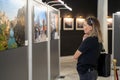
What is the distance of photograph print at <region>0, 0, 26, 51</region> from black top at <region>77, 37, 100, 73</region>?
0.96m

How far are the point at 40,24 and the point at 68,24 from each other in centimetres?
913

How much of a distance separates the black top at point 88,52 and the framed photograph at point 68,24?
10.9m

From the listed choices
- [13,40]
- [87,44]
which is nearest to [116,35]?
[87,44]

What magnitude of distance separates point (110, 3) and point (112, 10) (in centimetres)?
44

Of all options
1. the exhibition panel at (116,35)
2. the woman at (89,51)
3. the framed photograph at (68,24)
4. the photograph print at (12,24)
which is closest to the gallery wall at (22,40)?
the photograph print at (12,24)

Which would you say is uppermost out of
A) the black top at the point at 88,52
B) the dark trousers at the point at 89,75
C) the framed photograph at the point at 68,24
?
the framed photograph at the point at 68,24

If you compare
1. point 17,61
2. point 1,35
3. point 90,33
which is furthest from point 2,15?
point 90,33

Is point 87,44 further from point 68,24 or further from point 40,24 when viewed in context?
point 68,24

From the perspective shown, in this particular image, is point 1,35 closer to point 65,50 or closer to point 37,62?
point 37,62

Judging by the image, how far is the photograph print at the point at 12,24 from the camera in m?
3.51

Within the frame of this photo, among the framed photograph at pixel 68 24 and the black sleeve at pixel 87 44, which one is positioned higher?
the framed photograph at pixel 68 24

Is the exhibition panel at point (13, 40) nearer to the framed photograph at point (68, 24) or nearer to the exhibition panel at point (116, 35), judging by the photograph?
the exhibition panel at point (116, 35)

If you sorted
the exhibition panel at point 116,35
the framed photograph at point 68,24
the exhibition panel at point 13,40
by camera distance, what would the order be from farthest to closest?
the framed photograph at point 68,24 < the exhibition panel at point 116,35 < the exhibition panel at point 13,40

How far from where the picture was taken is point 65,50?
1481 cm
